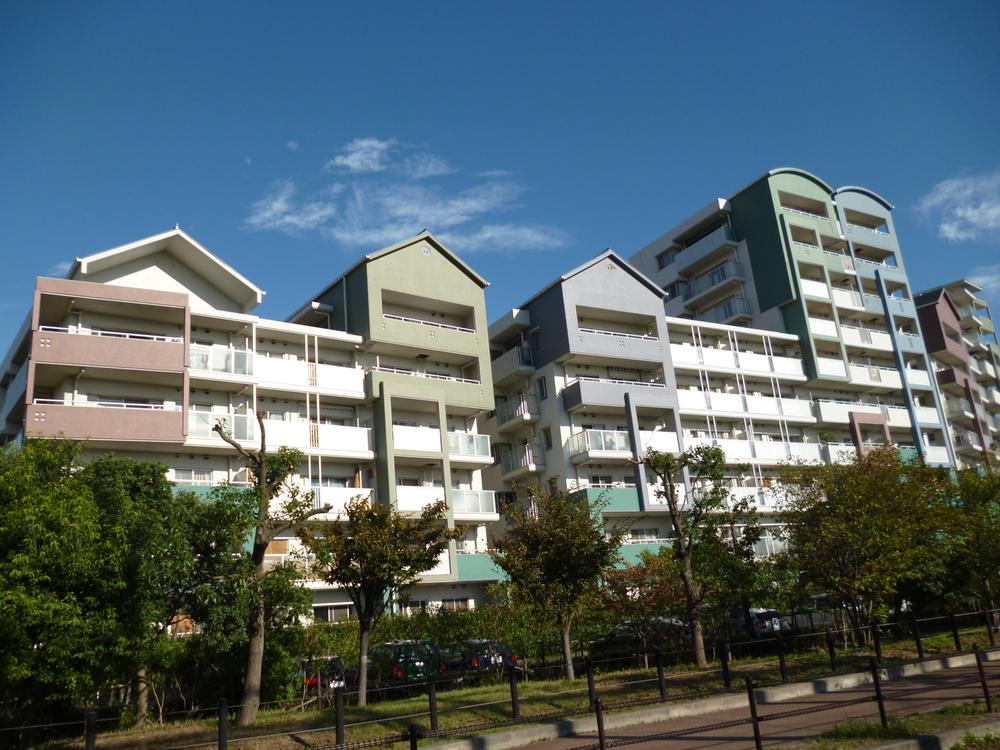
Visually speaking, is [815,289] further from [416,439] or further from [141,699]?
[141,699]

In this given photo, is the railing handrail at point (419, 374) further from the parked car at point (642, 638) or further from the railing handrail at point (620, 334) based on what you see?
the parked car at point (642, 638)

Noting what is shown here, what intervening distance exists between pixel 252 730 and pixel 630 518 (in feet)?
83.5

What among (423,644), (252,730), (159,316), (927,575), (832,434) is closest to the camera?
(252,730)

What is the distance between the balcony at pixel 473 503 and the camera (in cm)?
3403

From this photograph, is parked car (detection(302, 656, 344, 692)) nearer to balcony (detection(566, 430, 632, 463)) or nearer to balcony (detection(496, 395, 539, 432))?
balcony (detection(566, 430, 632, 463))

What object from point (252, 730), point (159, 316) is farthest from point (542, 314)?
point (252, 730)

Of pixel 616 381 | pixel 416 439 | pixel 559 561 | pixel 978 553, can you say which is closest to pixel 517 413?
pixel 616 381

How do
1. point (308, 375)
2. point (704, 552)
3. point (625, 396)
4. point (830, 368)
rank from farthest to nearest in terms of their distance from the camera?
point (830, 368) → point (625, 396) → point (308, 375) → point (704, 552)

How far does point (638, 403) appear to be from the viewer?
1566 inches

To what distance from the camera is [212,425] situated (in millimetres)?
29062

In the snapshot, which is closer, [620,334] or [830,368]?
[620,334]

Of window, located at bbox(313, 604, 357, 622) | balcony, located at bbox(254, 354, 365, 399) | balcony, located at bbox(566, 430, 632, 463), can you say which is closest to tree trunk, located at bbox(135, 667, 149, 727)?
window, located at bbox(313, 604, 357, 622)

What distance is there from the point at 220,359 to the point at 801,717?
22.6 m

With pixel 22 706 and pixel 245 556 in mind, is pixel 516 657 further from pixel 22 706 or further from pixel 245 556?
pixel 22 706
